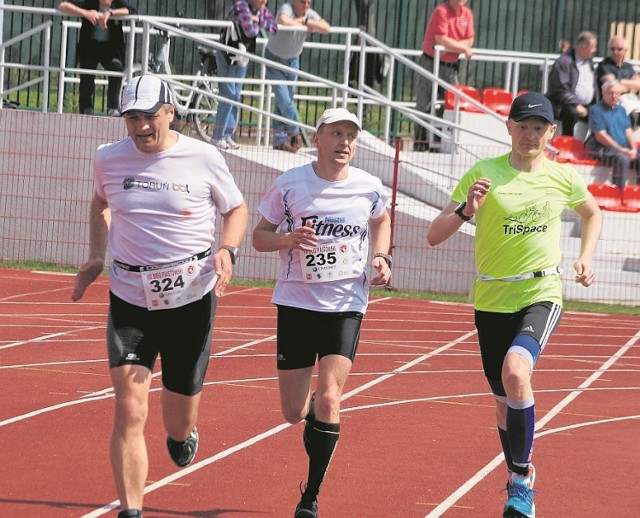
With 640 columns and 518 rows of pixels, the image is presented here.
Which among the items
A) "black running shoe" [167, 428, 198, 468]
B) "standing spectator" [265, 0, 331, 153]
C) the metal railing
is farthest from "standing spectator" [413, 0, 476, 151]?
"black running shoe" [167, 428, 198, 468]

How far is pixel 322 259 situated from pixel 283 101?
1227cm

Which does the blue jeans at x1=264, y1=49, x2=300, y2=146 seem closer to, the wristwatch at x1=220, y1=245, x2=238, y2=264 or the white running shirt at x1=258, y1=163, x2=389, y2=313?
the white running shirt at x1=258, y1=163, x2=389, y2=313

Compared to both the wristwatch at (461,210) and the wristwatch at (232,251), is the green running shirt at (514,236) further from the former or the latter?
the wristwatch at (232,251)

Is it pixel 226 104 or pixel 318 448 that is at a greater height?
pixel 226 104

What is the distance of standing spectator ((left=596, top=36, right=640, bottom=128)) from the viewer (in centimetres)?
2077

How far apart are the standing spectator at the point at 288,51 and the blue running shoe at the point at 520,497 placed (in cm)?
1240

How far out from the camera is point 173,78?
768 inches

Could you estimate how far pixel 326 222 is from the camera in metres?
7.41

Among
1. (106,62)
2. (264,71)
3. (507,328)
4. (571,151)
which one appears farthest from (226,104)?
(507,328)

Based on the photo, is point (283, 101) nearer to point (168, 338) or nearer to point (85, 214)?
point (85, 214)

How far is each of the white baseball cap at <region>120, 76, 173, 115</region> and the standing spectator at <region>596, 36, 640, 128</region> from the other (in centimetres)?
1471

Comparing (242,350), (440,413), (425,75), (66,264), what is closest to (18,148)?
(66,264)

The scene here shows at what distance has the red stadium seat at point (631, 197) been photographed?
64.2 feet

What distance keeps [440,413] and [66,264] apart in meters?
9.36
